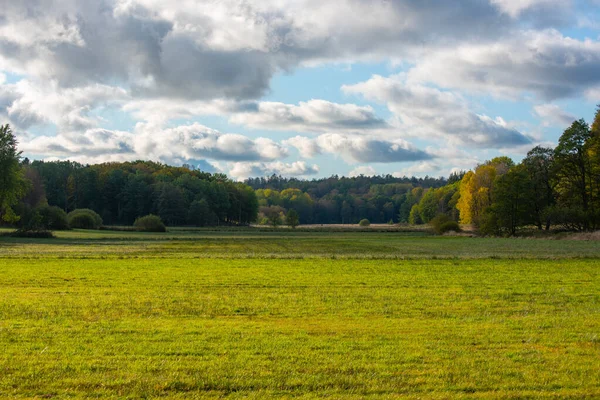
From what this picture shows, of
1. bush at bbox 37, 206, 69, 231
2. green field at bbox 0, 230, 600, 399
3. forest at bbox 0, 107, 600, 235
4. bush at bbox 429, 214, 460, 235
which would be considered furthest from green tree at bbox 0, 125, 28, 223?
bush at bbox 429, 214, 460, 235

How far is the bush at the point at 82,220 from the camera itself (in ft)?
377

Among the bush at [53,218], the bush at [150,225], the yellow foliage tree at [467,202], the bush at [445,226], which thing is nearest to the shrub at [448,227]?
the bush at [445,226]

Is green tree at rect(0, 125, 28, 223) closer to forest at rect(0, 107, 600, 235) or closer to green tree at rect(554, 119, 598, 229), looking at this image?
forest at rect(0, 107, 600, 235)

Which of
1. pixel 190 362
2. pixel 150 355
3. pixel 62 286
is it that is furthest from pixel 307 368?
pixel 62 286

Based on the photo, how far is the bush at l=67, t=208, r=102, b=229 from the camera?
115 metres

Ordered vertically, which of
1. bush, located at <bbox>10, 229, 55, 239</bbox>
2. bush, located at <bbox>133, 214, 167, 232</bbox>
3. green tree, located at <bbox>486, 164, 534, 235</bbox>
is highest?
green tree, located at <bbox>486, 164, 534, 235</bbox>

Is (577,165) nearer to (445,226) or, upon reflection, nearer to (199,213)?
(445,226)

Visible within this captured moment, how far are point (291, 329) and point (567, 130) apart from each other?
8450 centimetres

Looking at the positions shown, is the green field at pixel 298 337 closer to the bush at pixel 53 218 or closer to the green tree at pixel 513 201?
the green tree at pixel 513 201

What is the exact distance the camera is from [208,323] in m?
14.7

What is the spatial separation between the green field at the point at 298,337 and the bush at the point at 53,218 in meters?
80.7

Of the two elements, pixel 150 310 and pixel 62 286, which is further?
pixel 62 286

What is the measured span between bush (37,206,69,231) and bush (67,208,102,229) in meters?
7.83

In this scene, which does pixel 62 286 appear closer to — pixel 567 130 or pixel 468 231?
pixel 567 130
